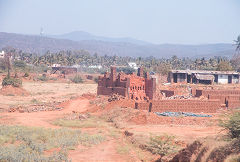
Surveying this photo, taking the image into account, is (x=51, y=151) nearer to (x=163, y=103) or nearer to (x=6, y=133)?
(x=6, y=133)

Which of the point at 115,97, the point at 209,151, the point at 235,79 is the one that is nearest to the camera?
the point at 209,151

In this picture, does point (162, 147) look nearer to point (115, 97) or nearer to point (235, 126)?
point (235, 126)

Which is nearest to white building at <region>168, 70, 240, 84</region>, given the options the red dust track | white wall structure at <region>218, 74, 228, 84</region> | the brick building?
white wall structure at <region>218, 74, 228, 84</region>

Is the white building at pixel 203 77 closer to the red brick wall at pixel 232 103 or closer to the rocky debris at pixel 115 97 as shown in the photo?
the red brick wall at pixel 232 103

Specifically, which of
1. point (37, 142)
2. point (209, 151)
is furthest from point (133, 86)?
point (209, 151)

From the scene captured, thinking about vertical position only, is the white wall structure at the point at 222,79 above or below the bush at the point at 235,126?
below

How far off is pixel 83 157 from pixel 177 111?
1155 cm

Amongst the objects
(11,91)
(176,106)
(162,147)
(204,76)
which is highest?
(204,76)

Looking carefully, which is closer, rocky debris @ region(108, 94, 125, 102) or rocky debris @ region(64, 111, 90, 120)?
rocky debris @ region(64, 111, 90, 120)

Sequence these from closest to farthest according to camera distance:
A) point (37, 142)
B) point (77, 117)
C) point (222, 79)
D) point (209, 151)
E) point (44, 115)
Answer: point (209, 151), point (37, 142), point (77, 117), point (44, 115), point (222, 79)

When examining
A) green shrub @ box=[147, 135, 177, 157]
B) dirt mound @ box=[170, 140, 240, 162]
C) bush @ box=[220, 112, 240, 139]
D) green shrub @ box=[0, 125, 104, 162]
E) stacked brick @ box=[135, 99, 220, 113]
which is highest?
bush @ box=[220, 112, 240, 139]

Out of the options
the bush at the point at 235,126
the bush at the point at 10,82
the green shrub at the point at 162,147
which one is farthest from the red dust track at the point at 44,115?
the bush at the point at 10,82

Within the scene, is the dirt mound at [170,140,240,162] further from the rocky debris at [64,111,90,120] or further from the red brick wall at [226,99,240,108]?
the red brick wall at [226,99,240,108]

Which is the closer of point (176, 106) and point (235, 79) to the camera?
point (176, 106)
